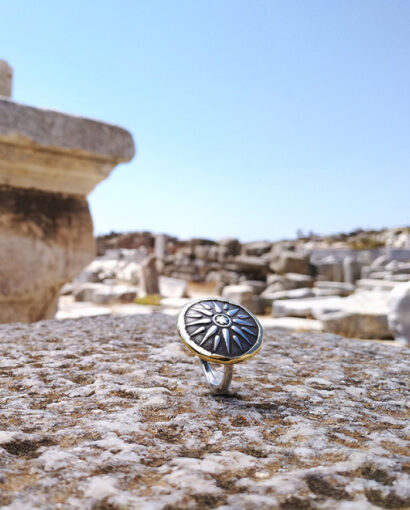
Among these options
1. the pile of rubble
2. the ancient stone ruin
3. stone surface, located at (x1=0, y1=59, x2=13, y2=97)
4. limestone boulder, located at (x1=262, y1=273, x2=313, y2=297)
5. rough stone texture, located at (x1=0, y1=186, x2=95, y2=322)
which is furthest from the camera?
limestone boulder, located at (x1=262, y1=273, x2=313, y2=297)

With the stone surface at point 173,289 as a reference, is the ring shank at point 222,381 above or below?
above

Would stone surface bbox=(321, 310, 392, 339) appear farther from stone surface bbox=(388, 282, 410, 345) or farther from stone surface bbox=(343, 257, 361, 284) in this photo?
stone surface bbox=(343, 257, 361, 284)

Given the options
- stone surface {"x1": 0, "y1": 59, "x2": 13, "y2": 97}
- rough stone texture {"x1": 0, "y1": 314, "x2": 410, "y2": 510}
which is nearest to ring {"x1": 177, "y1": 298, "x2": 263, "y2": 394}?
rough stone texture {"x1": 0, "y1": 314, "x2": 410, "y2": 510}

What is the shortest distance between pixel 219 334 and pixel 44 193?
248 cm

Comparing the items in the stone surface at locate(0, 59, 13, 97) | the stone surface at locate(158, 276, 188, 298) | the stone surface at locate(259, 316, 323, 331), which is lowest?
→ the stone surface at locate(158, 276, 188, 298)

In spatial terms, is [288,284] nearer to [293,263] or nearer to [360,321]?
[293,263]

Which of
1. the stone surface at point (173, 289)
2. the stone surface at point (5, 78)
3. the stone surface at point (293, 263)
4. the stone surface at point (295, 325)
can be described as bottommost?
the stone surface at point (173, 289)

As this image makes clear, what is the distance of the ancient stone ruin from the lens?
2.79 metres

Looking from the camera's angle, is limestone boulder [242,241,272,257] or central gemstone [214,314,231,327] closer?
central gemstone [214,314,231,327]

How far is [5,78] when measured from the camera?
10.4 feet

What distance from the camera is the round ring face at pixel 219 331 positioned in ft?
3.40

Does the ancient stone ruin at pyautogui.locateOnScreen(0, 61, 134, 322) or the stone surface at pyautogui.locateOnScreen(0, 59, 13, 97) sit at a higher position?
the stone surface at pyautogui.locateOnScreen(0, 59, 13, 97)

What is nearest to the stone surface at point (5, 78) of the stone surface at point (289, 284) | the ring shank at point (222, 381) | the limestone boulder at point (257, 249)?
the ring shank at point (222, 381)

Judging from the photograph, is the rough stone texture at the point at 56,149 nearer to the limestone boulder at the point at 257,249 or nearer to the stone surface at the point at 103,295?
the stone surface at the point at 103,295
